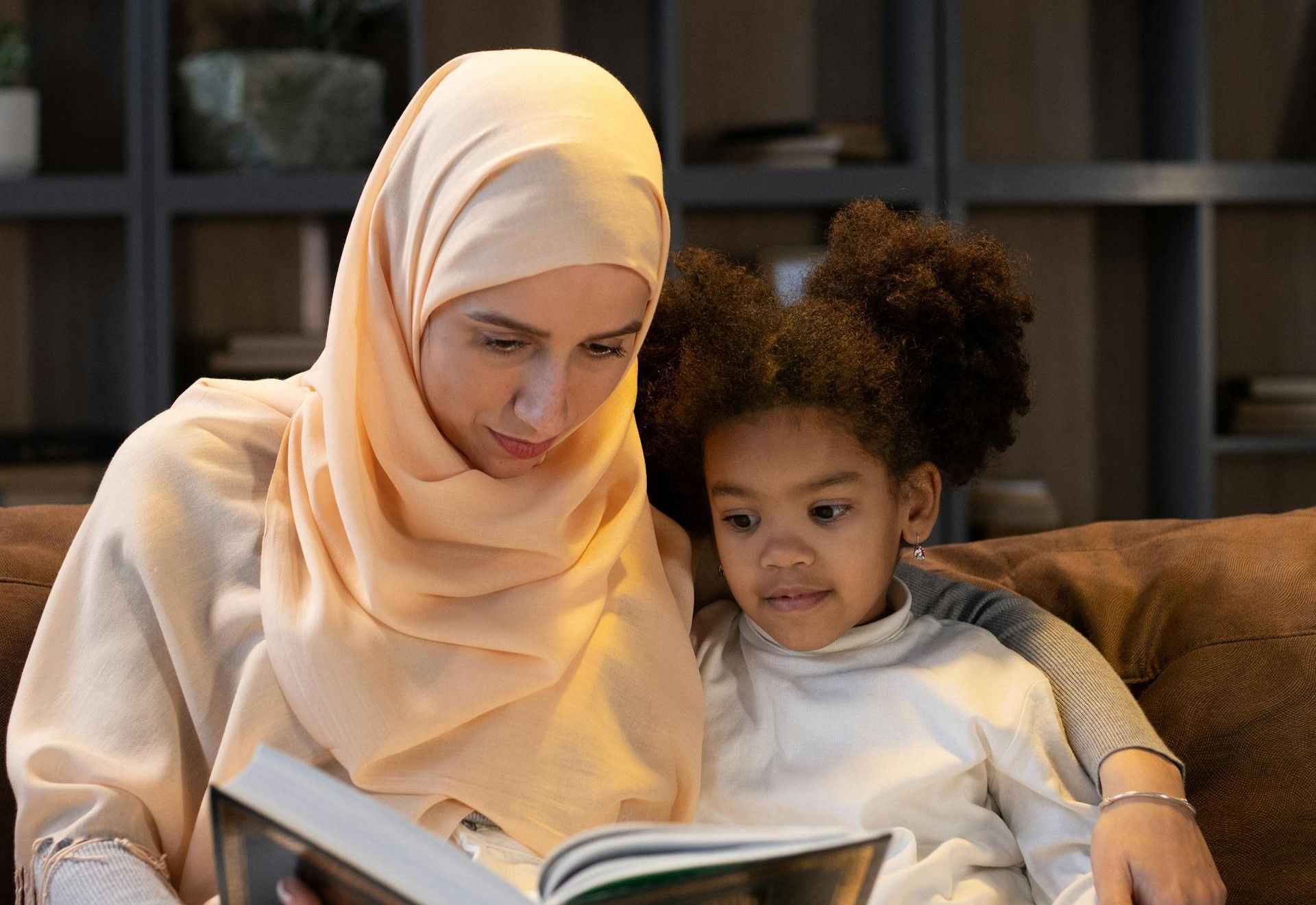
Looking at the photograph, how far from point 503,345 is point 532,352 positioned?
3 centimetres

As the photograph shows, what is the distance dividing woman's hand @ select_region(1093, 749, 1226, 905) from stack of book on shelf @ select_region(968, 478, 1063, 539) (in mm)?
2233

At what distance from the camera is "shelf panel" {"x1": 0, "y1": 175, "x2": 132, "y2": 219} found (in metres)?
3.19

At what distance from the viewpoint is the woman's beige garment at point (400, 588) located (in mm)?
1287

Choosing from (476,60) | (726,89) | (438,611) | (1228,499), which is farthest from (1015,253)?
(1228,499)

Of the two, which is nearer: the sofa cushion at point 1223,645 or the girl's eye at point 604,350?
the girl's eye at point 604,350

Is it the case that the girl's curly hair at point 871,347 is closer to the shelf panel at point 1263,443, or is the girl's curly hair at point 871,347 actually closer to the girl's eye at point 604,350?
the girl's eye at point 604,350

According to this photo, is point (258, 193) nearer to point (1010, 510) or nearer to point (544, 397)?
point (1010, 510)

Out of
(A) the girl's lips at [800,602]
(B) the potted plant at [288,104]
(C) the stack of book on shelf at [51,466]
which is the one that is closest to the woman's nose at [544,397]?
(A) the girl's lips at [800,602]

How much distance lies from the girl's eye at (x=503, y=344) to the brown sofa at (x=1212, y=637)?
2.09ft

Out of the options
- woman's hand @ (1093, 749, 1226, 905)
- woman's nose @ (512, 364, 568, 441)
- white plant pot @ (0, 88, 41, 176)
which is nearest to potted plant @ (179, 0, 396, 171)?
white plant pot @ (0, 88, 41, 176)

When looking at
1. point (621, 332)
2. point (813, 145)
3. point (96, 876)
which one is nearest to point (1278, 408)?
point (813, 145)

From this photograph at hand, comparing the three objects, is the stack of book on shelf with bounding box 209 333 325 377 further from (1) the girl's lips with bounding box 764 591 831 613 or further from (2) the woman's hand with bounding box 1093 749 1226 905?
(2) the woman's hand with bounding box 1093 749 1226 905

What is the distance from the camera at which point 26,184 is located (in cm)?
319

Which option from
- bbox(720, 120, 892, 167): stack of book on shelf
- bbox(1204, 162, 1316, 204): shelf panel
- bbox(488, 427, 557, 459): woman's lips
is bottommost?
bbox(488, 427, 557, 459): woman's lips
